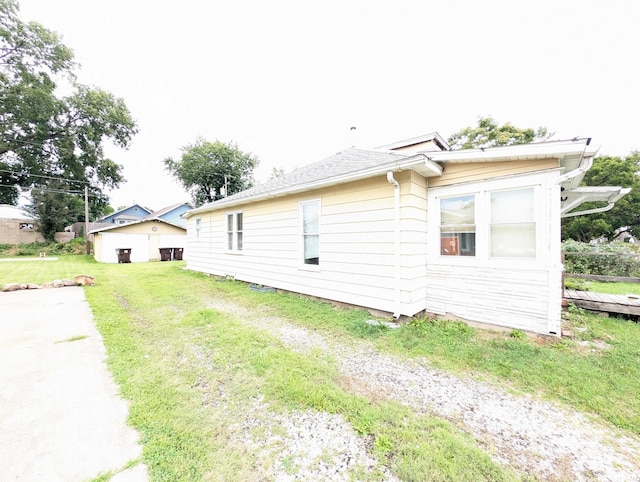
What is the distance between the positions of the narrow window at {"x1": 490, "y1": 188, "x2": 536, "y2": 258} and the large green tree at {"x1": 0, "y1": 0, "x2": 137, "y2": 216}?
93.2 ft

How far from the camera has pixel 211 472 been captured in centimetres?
154

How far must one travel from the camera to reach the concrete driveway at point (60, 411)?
1575mm

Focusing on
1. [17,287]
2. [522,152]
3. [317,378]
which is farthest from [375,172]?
[17,287]

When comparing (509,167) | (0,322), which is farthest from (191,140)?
(509,167)

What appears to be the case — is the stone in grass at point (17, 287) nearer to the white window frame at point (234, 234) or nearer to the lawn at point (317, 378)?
the lawn at point (317, 378)

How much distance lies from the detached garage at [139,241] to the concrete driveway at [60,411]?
49.1ft

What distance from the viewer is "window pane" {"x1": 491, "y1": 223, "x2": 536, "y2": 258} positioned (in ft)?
12.1

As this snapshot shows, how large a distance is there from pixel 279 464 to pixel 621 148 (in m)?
31.0

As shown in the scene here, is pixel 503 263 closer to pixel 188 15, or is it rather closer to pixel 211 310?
pixel 211 310

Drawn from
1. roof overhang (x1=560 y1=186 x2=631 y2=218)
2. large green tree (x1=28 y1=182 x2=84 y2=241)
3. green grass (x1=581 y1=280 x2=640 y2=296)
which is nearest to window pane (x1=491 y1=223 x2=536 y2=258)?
roof overhang (x1=560 y1=186 x2=631 y2=218)

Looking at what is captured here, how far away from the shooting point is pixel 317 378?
8.61 feet

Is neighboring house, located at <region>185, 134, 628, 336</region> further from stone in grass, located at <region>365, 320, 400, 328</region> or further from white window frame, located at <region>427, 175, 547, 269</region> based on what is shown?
stone in grass, located at <region>365, 320, 400, 328</region>

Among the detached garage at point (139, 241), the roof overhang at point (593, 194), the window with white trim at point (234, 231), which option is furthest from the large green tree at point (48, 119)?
the roof overhang at point (593, 194)

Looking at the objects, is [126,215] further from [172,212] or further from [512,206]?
[512,206]
